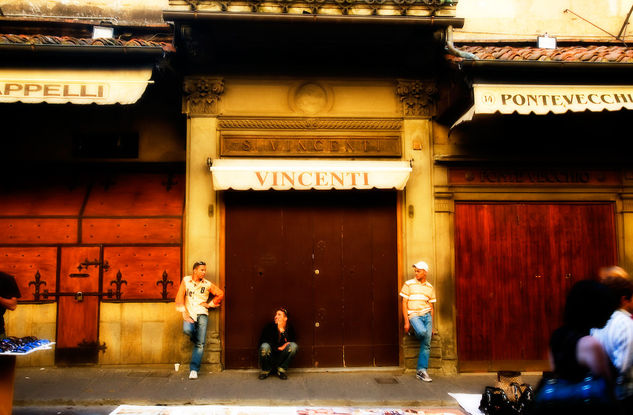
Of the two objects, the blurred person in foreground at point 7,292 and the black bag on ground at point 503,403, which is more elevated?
the blurred person in foreground at point 7,292

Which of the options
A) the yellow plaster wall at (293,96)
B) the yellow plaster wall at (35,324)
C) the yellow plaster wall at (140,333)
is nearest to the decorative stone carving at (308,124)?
the yellow plaster wall at (293,96)

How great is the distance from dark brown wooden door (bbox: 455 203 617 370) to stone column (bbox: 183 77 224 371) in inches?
166

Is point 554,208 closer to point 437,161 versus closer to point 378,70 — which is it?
point 437,161

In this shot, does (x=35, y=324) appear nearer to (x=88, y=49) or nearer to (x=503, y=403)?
(x=88, y=49)

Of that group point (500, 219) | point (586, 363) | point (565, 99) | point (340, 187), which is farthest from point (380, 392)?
point (565, 99)

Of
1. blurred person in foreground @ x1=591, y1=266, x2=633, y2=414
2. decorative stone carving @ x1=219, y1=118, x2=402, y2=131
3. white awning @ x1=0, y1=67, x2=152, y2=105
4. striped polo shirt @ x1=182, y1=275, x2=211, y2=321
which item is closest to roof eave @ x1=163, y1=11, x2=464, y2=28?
white awning @ x1=0, y1=67, x2=152, y2=105

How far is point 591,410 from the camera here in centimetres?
276

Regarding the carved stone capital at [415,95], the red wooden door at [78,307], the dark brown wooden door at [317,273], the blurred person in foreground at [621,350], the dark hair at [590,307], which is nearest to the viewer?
the dark hair at [590,307]

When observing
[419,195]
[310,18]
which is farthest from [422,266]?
[310,18]

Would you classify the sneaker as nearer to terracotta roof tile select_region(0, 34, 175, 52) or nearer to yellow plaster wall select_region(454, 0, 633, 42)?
yellow plaster wall select_region(454, 0, 633, 42)

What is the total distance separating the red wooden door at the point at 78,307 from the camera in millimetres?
7910

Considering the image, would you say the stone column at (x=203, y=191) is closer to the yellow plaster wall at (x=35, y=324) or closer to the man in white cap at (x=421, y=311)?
the yellow plaster wall at (x=35, y=324)

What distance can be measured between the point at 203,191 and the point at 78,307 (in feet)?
10.0

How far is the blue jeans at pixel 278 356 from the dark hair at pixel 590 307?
16.2ft
